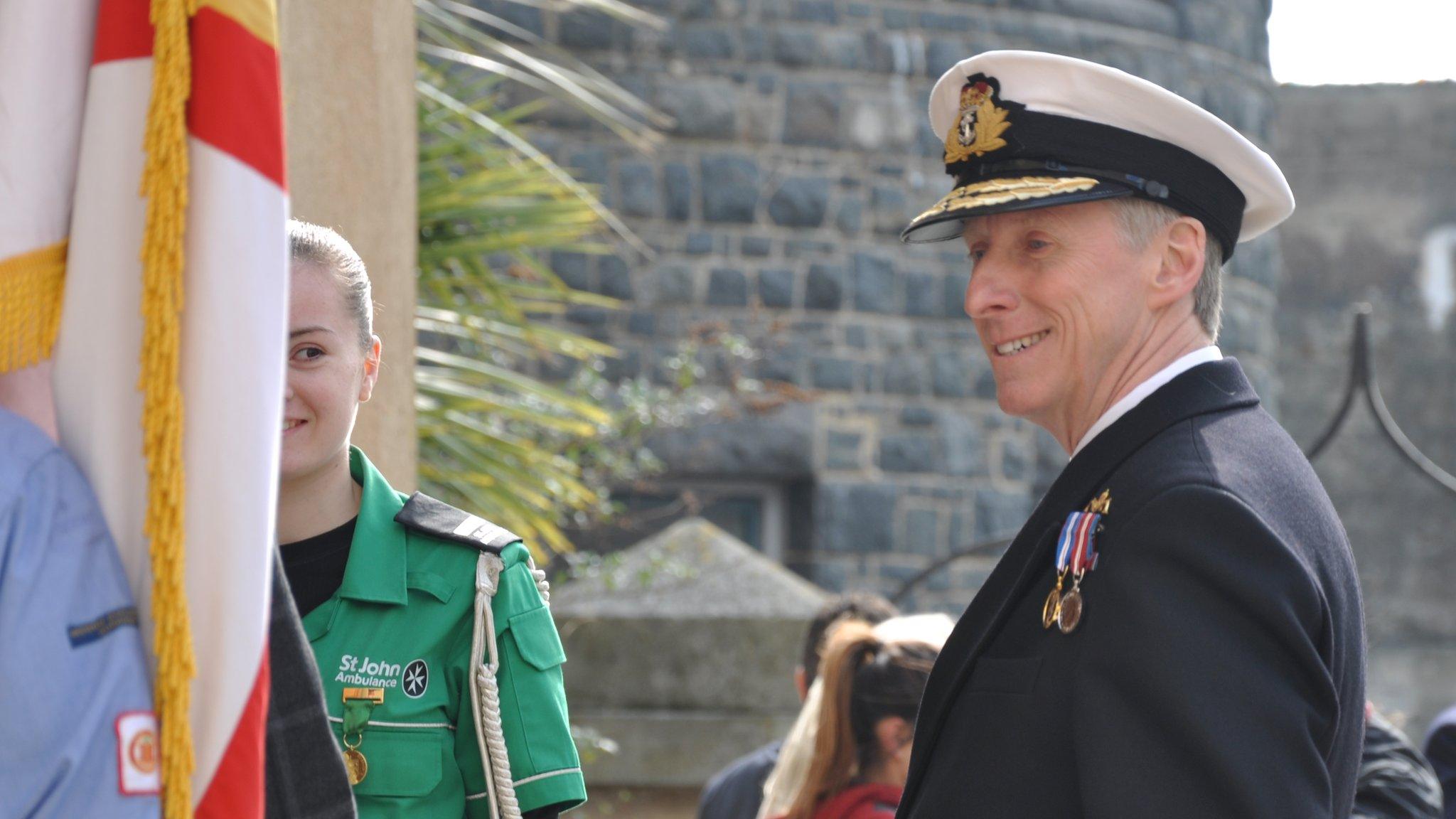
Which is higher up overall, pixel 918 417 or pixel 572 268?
pixel 572 268

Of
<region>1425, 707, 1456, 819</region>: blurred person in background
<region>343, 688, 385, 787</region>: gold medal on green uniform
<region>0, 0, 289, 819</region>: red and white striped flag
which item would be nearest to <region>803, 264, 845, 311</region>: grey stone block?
<region>1425, 707, 1456, 819</region>: blurred person in background

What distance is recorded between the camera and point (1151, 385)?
193 centimetres

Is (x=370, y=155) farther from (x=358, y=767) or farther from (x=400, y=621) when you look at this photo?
(x=358, y=767)

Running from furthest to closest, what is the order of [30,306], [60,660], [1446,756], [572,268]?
[572,268]
[1446,756]
[30,306]
[60,660]

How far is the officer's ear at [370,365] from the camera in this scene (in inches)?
83.2

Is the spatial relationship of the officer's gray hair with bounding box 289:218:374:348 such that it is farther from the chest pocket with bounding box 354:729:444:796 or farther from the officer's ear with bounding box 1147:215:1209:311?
the officer's ear with bounding box 1147:215:1209:311

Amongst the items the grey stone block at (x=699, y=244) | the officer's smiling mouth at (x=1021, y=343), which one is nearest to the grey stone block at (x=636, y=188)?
the grey stone block at (x=699, y=244)

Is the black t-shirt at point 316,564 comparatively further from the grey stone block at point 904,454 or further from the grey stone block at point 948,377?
the grey stone block at point 948,377

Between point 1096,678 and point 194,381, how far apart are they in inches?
34.7

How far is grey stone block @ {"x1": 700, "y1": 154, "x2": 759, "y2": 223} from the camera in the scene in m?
8.17

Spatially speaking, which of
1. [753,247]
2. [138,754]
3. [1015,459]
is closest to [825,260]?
[753,247]

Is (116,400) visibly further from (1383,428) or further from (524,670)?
(1383,428)

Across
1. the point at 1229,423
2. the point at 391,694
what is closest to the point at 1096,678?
the point at 1229,423

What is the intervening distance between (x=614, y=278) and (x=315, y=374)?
603cm
